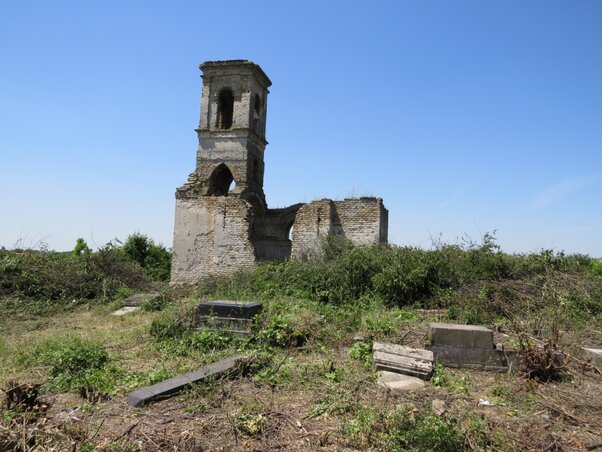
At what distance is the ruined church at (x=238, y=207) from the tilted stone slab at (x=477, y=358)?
33.3 ft

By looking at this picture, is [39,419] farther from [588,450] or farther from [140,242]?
[140,242]

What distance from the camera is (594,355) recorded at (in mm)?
6137

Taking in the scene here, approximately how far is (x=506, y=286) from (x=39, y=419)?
8.50 metres

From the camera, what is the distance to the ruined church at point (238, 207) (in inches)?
651

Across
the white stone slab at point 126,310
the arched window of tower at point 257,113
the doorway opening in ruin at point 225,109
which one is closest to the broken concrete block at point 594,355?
the white stone slab at point 126,310

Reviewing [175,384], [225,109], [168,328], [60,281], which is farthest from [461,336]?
[225,109]

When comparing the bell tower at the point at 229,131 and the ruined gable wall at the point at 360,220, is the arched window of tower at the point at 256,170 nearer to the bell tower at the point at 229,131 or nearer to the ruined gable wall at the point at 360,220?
the bell tower at the point at 229,131

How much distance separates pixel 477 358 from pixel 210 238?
12123 millimetres

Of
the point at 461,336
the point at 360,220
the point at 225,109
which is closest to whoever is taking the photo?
the point at 461,336

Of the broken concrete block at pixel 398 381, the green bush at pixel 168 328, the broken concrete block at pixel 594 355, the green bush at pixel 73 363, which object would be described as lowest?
the green bush at pixel 73 363

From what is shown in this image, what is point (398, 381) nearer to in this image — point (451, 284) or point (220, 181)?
point (451, 284)

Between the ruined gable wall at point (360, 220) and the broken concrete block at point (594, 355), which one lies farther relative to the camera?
the ruined gable wall at point (360, 220)

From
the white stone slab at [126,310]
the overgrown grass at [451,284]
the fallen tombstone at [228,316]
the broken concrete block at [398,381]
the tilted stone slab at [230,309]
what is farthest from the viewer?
the white stone slab at [126,310]

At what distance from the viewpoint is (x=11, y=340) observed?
28.3 feet
